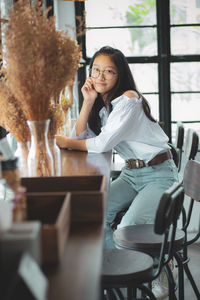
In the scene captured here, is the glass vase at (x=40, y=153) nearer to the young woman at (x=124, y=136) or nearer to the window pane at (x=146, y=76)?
the young woman at (x=124, y=136)

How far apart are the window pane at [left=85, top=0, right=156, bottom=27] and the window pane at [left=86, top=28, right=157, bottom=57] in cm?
7

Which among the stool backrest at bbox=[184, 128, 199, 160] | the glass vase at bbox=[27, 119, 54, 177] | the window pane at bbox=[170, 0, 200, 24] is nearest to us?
the glass vase at bbox=[27, 119, 54, 177]

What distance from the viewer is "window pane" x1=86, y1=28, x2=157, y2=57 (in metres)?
4.97

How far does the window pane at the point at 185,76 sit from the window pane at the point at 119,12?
0.52 metres

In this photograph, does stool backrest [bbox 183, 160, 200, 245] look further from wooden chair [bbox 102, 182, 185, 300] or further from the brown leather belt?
wooden chair [bbox 102, 182, 185, 300]

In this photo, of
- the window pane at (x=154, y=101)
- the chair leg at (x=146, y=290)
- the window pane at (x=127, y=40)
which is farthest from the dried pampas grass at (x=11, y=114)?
the window pane at (x=154, y=101)

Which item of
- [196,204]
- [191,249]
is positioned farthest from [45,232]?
[196,204]

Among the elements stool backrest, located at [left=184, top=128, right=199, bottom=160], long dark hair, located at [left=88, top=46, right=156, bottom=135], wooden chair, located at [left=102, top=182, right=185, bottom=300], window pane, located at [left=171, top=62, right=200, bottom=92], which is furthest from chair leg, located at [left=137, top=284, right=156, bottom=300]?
window pane, located at [left=171, top=62, right=200, bottom=92]

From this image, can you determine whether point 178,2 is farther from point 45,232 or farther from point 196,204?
point 45,232

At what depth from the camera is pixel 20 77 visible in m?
1.83

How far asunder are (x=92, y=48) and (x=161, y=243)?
3145 millimetres

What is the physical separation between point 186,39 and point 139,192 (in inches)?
106

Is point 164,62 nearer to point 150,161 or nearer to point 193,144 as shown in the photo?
point 193,144

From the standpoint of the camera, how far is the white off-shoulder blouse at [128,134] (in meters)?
2.61
